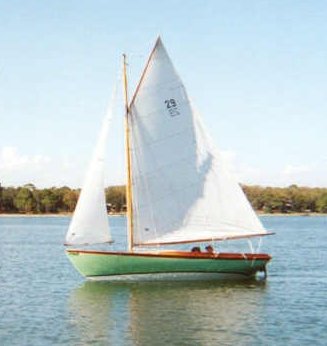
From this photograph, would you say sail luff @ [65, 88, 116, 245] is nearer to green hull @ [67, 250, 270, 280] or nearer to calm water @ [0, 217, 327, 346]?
green hull @ [67, 250, 270, 280]

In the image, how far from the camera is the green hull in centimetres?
3750

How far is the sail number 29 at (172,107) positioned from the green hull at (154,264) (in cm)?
783

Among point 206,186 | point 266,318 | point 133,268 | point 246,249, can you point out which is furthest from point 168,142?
point 246,249

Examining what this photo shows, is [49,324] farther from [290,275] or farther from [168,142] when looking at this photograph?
[290,275]

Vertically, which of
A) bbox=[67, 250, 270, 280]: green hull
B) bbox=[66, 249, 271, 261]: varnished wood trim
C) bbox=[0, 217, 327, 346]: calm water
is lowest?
bbox=[0, 217, 327, 346]: calm water

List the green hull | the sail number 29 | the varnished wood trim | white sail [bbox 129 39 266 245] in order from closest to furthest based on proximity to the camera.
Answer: the varnished wood trim < the green hull < white sail [bbox 129 39 266 245] < the sail number 29

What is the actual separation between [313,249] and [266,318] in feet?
142

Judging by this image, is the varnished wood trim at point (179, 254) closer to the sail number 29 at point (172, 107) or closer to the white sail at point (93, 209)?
the white sail at point (93, 209)

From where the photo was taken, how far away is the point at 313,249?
70938 millimetres

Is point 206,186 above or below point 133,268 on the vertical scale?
above

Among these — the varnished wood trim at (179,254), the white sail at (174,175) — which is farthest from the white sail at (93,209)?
the white sail at (174,175)

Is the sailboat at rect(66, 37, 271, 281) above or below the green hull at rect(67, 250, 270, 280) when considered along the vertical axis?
above

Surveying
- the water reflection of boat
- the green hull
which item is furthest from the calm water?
the green hull

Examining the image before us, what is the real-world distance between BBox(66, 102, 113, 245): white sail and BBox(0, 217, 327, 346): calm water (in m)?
2.77
